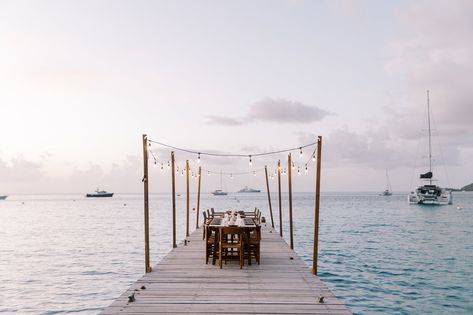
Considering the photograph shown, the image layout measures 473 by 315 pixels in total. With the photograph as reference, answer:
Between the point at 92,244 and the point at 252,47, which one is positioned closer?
the point at 252,47

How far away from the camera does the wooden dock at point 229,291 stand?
25.5ft

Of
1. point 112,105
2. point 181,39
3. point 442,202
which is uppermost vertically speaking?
point 112,105

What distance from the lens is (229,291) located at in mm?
9172

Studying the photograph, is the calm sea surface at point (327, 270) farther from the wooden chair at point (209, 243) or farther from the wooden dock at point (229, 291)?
the wooden chair at point (209, 243)

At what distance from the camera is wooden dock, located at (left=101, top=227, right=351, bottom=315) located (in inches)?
306

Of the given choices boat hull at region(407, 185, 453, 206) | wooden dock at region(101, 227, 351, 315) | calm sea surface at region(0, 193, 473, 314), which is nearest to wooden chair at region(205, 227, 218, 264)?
wooden dock at region(101, 227, 351, 315)

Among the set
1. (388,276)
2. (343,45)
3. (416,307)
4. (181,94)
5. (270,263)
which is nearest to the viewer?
(270,263)

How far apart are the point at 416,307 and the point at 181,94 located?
317 feet

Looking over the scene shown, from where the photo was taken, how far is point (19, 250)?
3172 cm

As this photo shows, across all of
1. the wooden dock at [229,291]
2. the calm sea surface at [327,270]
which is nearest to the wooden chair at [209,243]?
the wooden dock at [229,291]

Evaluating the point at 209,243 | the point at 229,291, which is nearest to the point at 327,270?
the point at 209,243

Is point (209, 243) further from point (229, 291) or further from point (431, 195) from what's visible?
point (431, 195)

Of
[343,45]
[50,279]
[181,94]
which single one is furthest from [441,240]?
[181,94]

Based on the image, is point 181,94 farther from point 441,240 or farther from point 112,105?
point 441,240
